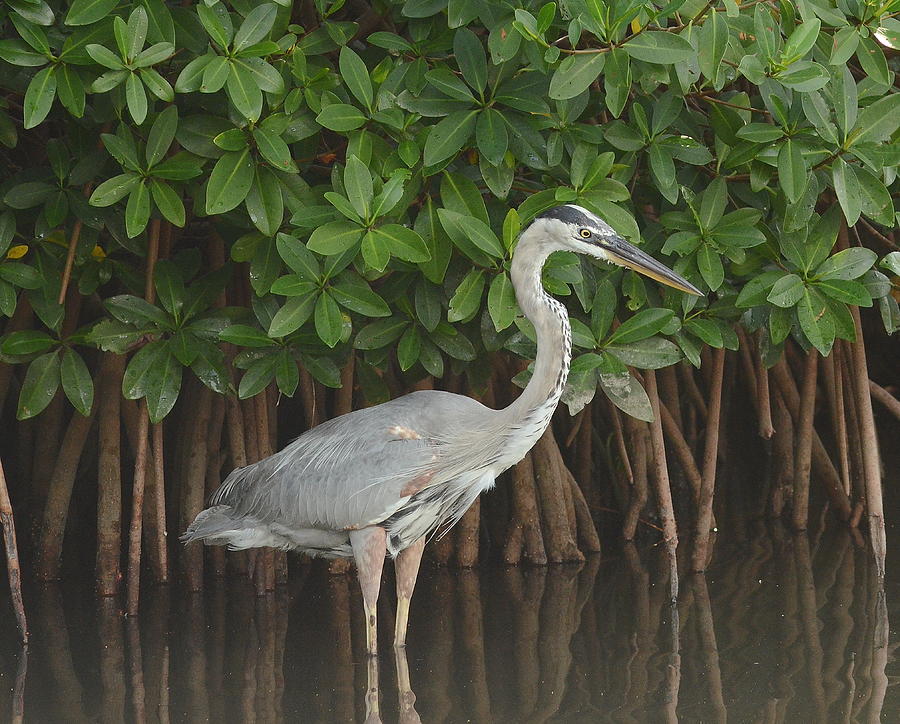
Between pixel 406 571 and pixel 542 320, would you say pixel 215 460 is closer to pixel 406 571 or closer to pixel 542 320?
pixel 406 571

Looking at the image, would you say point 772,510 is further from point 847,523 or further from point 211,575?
point 211,575

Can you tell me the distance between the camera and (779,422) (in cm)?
666

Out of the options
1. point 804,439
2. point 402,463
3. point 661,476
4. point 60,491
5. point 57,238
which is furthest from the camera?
point 804,439

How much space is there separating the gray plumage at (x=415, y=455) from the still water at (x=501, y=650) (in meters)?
0.48

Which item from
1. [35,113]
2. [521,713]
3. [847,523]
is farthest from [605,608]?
[35,113]

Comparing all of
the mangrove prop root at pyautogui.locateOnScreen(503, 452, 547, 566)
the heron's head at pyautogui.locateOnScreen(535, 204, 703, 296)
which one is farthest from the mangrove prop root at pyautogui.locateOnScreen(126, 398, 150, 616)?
the heron's head at pyautogui.locateOnScreen(535, 204, 703, 296)

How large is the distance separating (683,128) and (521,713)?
7.14 ft

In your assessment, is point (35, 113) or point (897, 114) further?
point (897, 114)

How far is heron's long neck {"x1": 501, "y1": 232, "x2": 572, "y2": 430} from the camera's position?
166 inches

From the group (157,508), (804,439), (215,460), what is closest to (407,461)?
(157,508)

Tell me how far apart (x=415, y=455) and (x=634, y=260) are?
1114 millimetres

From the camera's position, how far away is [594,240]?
4148mm

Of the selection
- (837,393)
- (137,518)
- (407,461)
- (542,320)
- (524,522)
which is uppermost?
(542,320)

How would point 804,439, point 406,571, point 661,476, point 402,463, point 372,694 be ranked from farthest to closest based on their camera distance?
point 804,439 < point 661,476 < point 406,571 < point 402,463 < point 372,694
